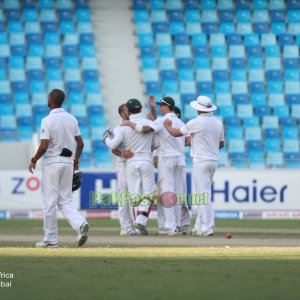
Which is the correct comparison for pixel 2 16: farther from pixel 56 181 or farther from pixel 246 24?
pixel 56 181

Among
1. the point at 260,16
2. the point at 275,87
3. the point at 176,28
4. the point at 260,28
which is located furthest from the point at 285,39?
the point at 176,28

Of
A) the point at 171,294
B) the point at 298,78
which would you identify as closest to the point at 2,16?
the point at 298,78

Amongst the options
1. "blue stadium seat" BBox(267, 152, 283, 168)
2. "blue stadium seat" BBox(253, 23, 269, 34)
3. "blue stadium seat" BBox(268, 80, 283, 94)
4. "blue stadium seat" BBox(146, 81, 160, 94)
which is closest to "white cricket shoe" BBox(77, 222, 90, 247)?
"blue stadium seat" BBox(267, 152, 283, 168)

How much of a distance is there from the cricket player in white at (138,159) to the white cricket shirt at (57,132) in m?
3.82

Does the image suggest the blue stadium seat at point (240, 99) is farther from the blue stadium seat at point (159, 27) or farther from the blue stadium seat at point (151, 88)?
the blue stadium seat at point (159, 27)

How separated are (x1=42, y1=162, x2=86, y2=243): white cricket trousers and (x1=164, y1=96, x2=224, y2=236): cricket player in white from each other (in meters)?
3.69

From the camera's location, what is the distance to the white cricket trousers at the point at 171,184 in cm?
1970

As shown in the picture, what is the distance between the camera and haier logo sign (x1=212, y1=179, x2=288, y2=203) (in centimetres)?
2938

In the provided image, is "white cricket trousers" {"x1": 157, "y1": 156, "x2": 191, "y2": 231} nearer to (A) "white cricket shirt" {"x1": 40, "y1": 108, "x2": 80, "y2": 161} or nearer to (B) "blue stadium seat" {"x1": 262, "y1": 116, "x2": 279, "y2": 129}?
(A) "white cricket shirt" {"x1": 40, "y1": 108, "x2": 80, "y2": 161}

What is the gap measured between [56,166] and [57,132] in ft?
1.52

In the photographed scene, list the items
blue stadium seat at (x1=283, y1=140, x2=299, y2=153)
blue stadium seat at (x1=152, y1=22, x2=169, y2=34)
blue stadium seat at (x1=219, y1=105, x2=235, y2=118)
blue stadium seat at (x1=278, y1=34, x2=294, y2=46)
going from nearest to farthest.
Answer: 1. blue stadium seat at (x1=283, y1=140, x2=299, y2=153)
2. blue stadium seat at (x1=219, y1=105, x2=235, y2=118)
3. blue stadium seat at (x1=152, y1=22, x2=169, y2=34)
4. blue stadium seat at (x1=278, y1=34, x2=294, y2=46)

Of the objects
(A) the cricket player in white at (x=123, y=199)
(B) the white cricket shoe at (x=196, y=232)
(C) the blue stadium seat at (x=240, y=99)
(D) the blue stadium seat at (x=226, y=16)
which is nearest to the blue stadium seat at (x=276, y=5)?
(D) the blue stadium seat at (x=226, y=16)

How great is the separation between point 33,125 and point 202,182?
16.5 meters

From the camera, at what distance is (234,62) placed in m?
38.5
